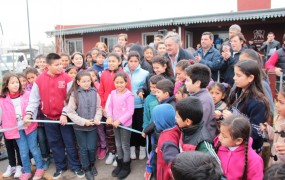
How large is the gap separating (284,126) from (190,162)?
1.39 meters

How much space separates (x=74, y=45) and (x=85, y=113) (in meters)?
15.0

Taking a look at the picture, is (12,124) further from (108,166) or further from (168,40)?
(168,40)

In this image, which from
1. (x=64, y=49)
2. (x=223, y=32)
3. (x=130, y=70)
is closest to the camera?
(x=130, y=70)

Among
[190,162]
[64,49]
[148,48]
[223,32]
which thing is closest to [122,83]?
[148,48]

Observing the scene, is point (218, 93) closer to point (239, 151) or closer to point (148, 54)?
point (239, 151)

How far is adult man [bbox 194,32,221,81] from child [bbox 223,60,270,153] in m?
1.67

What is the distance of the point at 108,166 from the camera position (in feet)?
13.5

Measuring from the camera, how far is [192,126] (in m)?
2.24

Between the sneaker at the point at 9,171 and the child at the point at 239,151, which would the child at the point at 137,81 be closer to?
the sneaker at the point at 9,171

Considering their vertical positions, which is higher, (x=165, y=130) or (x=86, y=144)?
(x=165, y=130)

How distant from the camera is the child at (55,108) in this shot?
3.74m

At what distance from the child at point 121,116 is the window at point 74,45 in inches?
566

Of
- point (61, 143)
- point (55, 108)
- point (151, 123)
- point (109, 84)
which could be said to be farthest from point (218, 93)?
point (61, 143)

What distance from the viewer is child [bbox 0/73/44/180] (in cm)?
380
